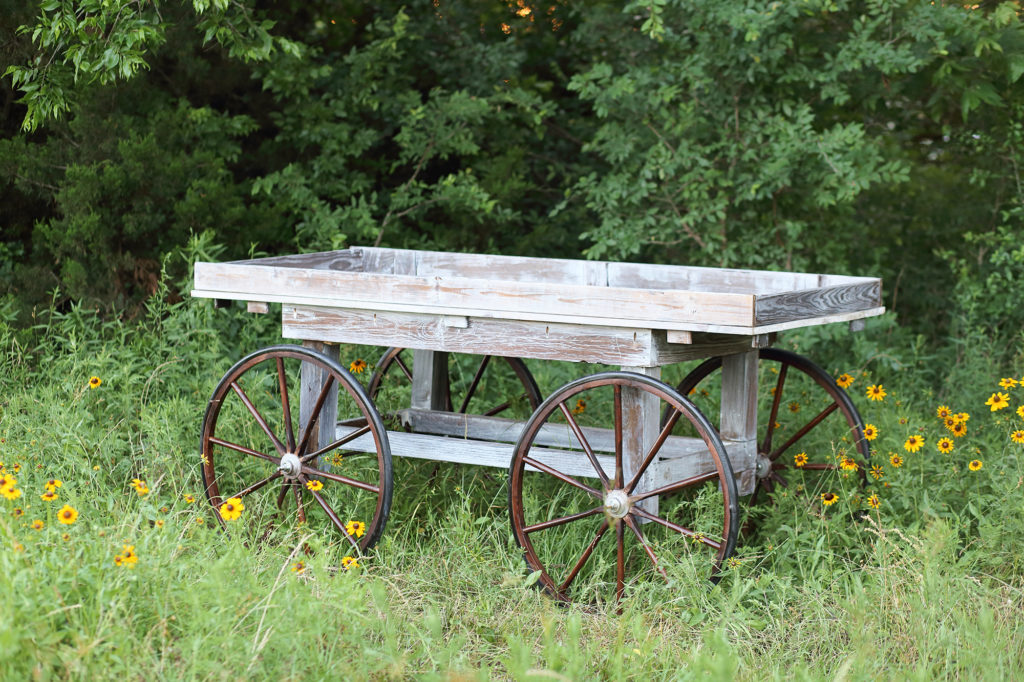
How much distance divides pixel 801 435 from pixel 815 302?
0.92m

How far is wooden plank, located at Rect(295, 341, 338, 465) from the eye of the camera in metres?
4.42

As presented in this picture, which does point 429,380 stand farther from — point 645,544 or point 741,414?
point 645,544

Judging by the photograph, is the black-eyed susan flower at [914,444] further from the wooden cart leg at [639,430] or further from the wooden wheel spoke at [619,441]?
the wooden wheel spoke at [619,441]

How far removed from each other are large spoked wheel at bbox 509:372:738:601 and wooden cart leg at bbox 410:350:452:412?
3.21ft

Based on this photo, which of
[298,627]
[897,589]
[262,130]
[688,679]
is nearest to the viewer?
[298,627]

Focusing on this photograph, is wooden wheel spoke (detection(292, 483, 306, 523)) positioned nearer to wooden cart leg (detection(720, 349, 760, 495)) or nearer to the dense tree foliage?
wooden cart leg (detection(720, 349, 760, 495))

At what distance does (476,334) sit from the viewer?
4.08 meters

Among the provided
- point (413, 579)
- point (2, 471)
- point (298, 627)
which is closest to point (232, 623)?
point (298, 627)

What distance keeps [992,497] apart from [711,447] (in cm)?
119

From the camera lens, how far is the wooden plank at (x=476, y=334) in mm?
3844

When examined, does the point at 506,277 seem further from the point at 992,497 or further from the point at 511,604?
the point at 992,497

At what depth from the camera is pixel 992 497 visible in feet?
13.4

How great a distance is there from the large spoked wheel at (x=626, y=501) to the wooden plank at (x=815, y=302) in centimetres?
40


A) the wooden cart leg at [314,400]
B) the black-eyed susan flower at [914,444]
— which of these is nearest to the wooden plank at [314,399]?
the wooden cart leg at [314,400]
